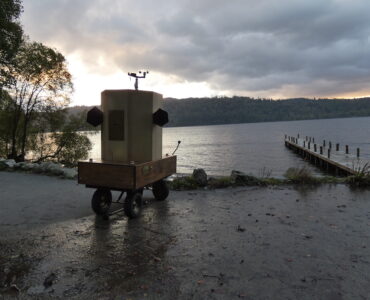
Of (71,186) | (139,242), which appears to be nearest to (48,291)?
(139,242)

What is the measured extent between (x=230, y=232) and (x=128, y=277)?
214cm

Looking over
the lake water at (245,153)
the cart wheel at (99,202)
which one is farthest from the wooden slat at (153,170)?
the lake water at (245,153)

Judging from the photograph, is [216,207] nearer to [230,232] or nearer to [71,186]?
[230,232]

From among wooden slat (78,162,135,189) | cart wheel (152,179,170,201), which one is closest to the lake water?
cart wheel (152,179,170,201)

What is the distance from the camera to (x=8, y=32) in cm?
1458

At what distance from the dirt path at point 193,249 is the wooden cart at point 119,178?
0.34 meters

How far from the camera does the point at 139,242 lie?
15.2ft

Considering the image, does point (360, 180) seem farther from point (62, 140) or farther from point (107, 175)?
point (62, 140)

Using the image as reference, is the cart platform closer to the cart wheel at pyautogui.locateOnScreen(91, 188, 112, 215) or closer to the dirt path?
the cart wheel at pyautogui.locateOnScreen(91, 188, 112, 215)

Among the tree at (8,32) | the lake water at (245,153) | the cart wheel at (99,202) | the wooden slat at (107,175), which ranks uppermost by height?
the tree at (8,32)

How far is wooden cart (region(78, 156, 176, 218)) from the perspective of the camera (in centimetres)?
543

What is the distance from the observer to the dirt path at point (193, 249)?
10.6 ft

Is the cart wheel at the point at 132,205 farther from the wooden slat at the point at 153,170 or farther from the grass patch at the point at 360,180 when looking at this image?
the grass patch at the point at 360,180

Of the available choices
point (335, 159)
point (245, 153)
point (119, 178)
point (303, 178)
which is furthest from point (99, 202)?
point (245, 153)
